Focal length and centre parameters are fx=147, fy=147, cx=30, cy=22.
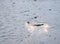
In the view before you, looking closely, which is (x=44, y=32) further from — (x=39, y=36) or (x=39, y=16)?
(x=39, y=16)

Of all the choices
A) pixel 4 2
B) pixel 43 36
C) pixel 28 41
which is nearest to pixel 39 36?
pixel 43 36

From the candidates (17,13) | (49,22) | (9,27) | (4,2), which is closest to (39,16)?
(49,22)

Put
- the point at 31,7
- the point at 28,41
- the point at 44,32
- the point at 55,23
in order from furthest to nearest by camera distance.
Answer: the point at 31,7 < the point at 55,23 < the point at 44,32 < the point at 28,41

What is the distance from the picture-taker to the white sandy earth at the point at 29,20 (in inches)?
60.6

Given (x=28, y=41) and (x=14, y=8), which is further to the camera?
(x=14, y=8)

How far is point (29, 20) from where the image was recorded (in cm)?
179

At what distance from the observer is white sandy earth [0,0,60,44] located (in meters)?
1.54

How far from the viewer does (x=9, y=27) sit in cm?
167

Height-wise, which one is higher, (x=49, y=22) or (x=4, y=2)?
(x=4, y=2)

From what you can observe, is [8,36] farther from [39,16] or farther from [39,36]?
[39,16]

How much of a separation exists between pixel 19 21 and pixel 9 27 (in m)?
0.16

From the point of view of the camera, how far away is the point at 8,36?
156 cm

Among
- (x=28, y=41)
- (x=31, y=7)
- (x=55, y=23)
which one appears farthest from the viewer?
(x=31, y=7)

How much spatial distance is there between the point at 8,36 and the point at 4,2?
70cm
